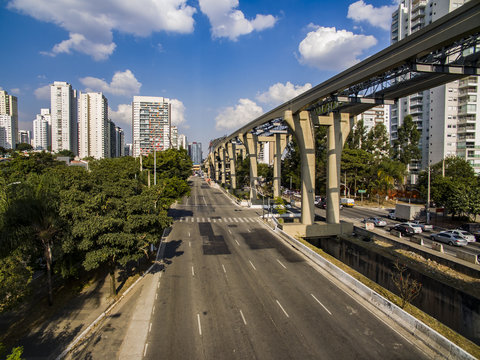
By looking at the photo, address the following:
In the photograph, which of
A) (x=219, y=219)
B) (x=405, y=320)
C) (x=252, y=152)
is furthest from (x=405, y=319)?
(x=252, y=152)

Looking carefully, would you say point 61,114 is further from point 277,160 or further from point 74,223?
point 74,223

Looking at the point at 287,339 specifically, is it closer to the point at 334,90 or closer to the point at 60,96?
the point at 334,90

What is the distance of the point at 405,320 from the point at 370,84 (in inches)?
784

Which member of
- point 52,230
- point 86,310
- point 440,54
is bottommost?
point 86,310

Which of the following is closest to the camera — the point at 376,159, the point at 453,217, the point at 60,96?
the point at 453,217

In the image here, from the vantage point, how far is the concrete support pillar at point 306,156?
117 ft

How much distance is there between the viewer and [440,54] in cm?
1862

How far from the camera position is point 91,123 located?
163000 millimetres

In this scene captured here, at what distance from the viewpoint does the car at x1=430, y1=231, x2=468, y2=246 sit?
2920 cm

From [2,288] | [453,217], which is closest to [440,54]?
[2,288]

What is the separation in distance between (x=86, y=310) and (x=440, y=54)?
91.3 feet

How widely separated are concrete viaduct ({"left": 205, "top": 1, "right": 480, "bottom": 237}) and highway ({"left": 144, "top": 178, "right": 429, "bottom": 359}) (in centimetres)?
1226

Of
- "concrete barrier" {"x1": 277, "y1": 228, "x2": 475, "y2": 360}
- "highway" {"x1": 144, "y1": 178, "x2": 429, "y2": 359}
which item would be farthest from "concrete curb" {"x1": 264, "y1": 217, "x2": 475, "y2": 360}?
"highway" {"x1": 144, "y1": 178, "x2": 429, "y2": 359}

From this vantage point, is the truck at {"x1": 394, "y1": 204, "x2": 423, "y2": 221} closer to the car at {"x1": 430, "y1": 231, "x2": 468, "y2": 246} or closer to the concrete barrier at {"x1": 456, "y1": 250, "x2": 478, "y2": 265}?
the car at {"x1": 430, "y1": 231, "x2": 468, "y2": 246}
